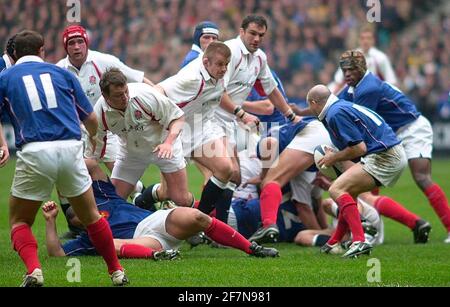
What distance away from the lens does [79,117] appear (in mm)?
6973

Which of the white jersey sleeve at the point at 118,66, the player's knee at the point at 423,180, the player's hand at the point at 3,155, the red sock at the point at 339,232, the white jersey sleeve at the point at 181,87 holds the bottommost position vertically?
the red sock at the point at 339,232

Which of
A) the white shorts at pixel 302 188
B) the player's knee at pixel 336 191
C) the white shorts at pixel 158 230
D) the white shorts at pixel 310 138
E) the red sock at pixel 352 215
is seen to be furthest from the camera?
the white shorts at pixel 302 188

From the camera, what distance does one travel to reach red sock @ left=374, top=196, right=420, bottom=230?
33.7ft

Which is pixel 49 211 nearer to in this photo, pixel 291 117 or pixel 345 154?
pixel 345 154

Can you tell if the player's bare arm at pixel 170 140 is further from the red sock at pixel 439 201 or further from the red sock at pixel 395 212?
the red sock at pixel 439 201

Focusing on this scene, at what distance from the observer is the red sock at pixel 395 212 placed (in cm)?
1026

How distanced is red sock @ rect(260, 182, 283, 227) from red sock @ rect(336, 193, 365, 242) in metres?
0.93

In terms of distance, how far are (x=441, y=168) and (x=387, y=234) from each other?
281 inches

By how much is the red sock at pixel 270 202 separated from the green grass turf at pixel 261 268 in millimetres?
324

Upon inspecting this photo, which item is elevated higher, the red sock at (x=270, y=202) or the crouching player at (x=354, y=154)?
the crouching player at (x=354, y=154)

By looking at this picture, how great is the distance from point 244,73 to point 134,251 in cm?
304

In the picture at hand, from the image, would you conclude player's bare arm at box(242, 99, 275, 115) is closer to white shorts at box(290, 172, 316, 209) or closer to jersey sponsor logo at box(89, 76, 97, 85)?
white shorts at box(290, 172, 316, 209)

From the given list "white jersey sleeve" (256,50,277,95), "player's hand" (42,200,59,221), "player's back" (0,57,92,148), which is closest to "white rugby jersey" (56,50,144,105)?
"white jersey sleeve" (256,50,277,95)

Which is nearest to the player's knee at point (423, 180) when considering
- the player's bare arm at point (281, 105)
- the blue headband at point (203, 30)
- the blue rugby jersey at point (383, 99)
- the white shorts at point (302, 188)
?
the blue rugby jersey at point (383, 99)
